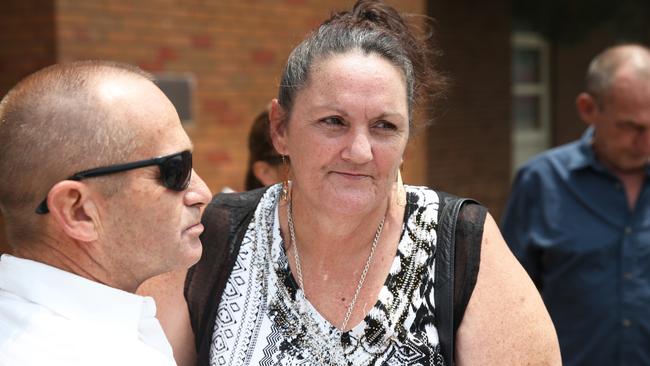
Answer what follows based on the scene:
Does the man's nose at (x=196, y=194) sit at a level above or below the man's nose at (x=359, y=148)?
below

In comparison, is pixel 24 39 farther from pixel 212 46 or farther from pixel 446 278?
pixel 446 278

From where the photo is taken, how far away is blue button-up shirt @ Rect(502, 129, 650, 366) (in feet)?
12.4

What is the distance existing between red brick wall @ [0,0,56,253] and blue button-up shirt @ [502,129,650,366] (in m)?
2.96

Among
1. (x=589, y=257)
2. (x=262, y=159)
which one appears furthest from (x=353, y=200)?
(x=589, y=257)

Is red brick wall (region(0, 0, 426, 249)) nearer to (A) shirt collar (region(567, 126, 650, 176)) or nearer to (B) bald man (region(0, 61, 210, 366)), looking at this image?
(A) shirt collar (region(567, 126, 650, 176))

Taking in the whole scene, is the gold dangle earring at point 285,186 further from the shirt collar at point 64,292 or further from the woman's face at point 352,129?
the shirt collar at point 64,292

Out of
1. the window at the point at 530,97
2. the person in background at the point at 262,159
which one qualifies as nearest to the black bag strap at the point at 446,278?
the person in background at the point at 262,159

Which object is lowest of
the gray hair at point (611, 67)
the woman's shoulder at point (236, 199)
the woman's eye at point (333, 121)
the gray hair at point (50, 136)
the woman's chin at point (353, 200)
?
the woman's shoulder at point (236, 199)

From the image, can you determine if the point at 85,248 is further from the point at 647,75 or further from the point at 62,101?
the point at 647,75

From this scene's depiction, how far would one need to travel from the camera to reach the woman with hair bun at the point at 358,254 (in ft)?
7.30

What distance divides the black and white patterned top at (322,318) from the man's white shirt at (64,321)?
51 centimetres

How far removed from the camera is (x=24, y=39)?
5.15 meters

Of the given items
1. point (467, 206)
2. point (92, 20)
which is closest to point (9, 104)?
point (467, 206)

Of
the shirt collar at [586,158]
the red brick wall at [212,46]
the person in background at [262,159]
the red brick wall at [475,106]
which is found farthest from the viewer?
the red brick wall at [475,106]
